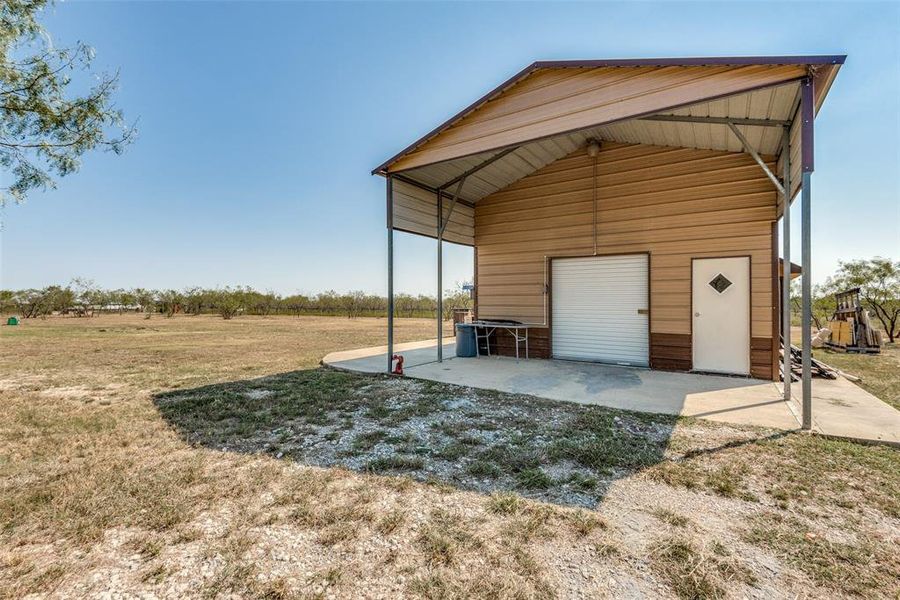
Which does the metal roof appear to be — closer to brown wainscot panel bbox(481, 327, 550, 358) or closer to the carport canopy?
the carport canopy

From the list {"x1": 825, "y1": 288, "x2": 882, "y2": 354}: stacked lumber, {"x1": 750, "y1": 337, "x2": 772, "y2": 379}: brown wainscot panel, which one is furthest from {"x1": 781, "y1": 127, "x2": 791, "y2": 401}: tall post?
{"x1": 825, "y1": 288, "x2": 882, "y2": 354}: stacked lumber

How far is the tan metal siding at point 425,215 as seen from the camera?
6383mm

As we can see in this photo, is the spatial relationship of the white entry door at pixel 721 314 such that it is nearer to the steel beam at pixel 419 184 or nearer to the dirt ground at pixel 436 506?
the dirt ground at pixel 436 506

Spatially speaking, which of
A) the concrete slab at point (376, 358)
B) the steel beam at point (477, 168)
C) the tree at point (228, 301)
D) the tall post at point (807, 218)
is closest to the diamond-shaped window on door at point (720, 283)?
the tall post at point (807, 218)

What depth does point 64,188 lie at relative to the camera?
175 inches

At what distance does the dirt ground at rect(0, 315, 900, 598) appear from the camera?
153 cm

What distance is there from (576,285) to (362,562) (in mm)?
6314

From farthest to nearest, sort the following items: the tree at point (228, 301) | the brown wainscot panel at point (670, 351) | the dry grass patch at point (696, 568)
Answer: the tree at point (228, 301) < the brown wainscot panel at point (670, 351) < the dry grass patch at point (696, 568)

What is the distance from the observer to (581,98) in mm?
4117

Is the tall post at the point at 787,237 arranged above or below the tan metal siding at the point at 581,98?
below

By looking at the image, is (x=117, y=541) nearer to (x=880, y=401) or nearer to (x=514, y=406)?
(x=514, y=406)

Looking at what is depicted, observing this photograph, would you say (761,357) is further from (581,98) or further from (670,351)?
(581,98)

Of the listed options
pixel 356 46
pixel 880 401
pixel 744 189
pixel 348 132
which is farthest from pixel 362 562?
pixel 348 132

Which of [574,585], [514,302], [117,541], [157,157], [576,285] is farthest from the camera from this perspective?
[157,157]
